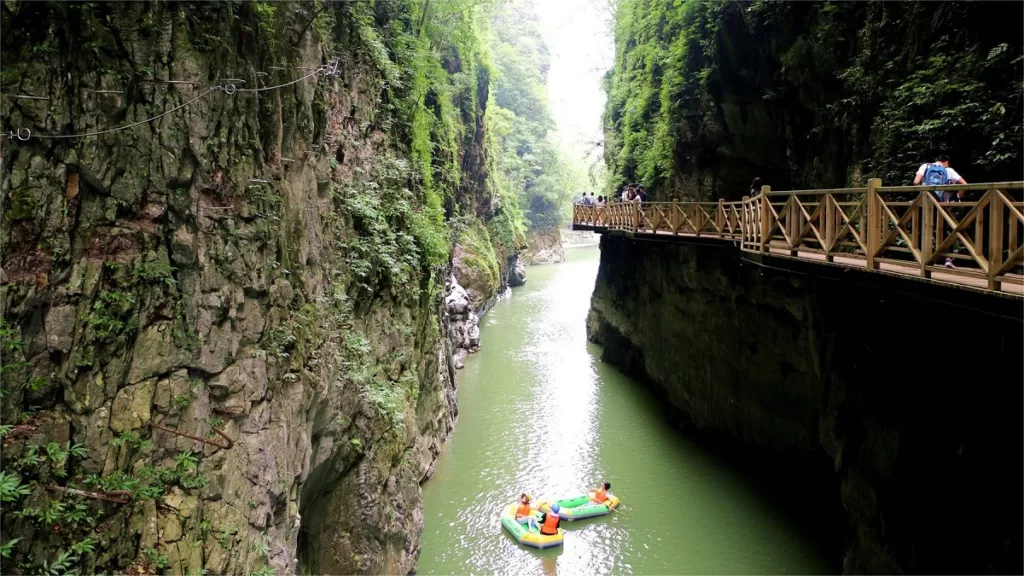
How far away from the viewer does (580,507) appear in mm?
12719

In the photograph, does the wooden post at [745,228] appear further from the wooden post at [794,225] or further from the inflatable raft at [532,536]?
the inflatable raft at [532,536]

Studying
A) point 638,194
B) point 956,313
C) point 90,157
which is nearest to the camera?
Answer: point 90,157

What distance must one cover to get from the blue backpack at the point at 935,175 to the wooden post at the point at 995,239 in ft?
6.06

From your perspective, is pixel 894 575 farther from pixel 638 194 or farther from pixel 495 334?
pixel 495 334

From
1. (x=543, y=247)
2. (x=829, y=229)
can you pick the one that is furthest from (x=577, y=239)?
(x=829, y=229)

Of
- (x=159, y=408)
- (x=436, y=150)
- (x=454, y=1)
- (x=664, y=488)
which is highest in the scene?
(x=454, y=1)

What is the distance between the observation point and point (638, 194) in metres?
18.4

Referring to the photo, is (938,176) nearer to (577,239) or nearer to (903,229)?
(903,229)

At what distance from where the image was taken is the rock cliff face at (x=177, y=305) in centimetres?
454

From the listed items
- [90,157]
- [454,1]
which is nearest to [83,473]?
[90,157]

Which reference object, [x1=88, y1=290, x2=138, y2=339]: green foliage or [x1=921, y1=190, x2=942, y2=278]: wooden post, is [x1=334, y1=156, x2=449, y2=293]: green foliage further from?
[x1=921, y1=190, x2=942, y2=278]: wooden post

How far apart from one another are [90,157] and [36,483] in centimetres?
250

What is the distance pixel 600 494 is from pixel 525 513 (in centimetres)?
190

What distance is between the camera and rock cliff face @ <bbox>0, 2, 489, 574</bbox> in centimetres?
454
